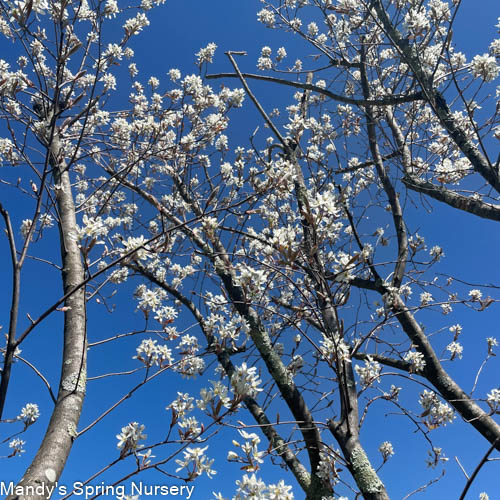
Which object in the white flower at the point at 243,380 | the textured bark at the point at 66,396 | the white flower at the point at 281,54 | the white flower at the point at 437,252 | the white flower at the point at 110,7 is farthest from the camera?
the white flower at the point at 281,54

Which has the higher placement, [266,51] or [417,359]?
[266,51]

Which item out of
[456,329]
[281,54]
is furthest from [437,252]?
[281,54]

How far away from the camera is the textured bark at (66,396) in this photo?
3.90 ft

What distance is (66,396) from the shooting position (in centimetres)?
147

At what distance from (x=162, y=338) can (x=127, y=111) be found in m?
2.20

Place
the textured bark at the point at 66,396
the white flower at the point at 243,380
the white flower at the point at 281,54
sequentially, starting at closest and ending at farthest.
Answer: the textured bark at the point at 66,396, the white flower at the point at 243,380, the white flower at the point at 281,54

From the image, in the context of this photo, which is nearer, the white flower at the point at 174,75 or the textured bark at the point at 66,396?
the textured bark at the point at 66,396

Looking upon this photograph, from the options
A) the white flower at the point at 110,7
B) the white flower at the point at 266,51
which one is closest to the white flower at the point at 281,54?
the white flower at the point at 266,51

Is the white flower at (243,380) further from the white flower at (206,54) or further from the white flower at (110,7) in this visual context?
the white flower at (206,54)

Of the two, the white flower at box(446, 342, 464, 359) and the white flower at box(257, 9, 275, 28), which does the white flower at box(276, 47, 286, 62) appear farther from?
the white flower at box(446, 342, 464, 359)

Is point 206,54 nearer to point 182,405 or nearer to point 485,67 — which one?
point 485,67

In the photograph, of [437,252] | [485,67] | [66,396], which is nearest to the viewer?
[66,396]

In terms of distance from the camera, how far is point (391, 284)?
3551 millimetres

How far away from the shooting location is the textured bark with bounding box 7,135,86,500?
1.19 meters
